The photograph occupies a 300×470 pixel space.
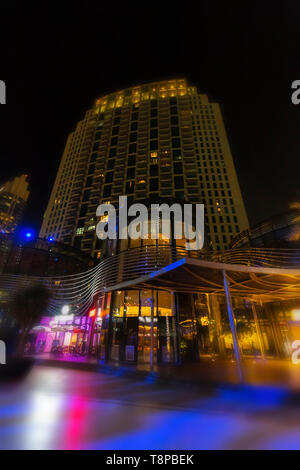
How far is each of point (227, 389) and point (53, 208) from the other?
8001 centimetres

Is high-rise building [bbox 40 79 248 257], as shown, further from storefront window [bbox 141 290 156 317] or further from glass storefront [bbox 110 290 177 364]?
storefront window [bbox 141 290 156 317]

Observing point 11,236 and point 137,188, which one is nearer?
point 11,236

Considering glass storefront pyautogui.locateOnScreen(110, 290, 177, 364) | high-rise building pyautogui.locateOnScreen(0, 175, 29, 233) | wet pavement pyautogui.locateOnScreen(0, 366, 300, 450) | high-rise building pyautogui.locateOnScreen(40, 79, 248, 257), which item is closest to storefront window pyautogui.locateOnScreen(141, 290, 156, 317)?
glass storefront pyautogui.locateOnScreen(110, 290, 177, 364)

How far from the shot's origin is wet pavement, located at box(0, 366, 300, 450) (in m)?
4.06

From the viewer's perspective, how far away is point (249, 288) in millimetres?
13602

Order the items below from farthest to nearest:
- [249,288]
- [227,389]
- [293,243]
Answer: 1. [293,243]
2. [249,288]
3. [227,389]

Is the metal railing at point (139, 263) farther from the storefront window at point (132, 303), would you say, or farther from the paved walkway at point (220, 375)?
the paved walkway at point (220, 375)

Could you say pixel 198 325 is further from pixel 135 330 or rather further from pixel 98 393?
pixel 98 393

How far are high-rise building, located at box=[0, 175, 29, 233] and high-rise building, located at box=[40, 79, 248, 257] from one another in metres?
65.6

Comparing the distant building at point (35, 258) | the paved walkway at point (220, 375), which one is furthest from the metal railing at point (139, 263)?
the distant building at point (35, 258)

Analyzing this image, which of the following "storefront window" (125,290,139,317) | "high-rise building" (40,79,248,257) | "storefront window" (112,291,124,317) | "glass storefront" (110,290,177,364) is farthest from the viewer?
"high-rise building" (40,79,248,257)

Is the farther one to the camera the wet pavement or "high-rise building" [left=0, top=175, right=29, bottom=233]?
"high-rise building" [left=0, top=175, right=29, bottom=233]

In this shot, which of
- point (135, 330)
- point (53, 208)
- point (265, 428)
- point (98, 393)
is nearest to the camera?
point (265, 428)

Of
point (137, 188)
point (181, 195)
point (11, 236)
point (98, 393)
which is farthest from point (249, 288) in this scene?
point (137, 188)
